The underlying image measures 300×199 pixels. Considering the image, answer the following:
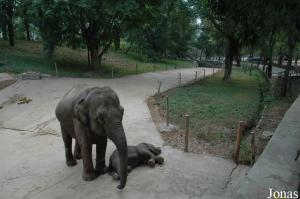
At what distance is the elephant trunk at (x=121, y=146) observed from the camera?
552 cm

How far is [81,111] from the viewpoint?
20.5 feet

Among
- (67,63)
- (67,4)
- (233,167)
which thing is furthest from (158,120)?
(67,63)

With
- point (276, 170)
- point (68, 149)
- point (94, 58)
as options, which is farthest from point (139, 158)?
point (94, 58)

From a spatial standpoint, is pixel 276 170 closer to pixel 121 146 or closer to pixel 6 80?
pixel 121 146

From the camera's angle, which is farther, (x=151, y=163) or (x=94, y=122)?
(x=151, y=163)

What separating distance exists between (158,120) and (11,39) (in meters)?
24.4

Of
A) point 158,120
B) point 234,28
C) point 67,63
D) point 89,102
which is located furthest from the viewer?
point 67,63

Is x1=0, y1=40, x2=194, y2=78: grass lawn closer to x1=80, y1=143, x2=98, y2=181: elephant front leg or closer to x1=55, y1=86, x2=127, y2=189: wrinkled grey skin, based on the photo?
x1=55, y1=86, x2=127, y2=189: wrinkled grey skin

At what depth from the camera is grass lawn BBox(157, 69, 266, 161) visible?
9086mm

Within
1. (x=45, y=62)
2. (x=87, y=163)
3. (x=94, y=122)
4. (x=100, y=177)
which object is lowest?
(x=100, y=177)

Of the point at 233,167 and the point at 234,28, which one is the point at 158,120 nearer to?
the point at 233,167

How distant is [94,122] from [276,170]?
3180 mm

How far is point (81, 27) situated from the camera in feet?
76.9

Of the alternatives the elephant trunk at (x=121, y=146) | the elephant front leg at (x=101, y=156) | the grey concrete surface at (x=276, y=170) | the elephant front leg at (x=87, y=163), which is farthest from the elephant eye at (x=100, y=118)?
the grey concrete surface at (x=276, y=170)
